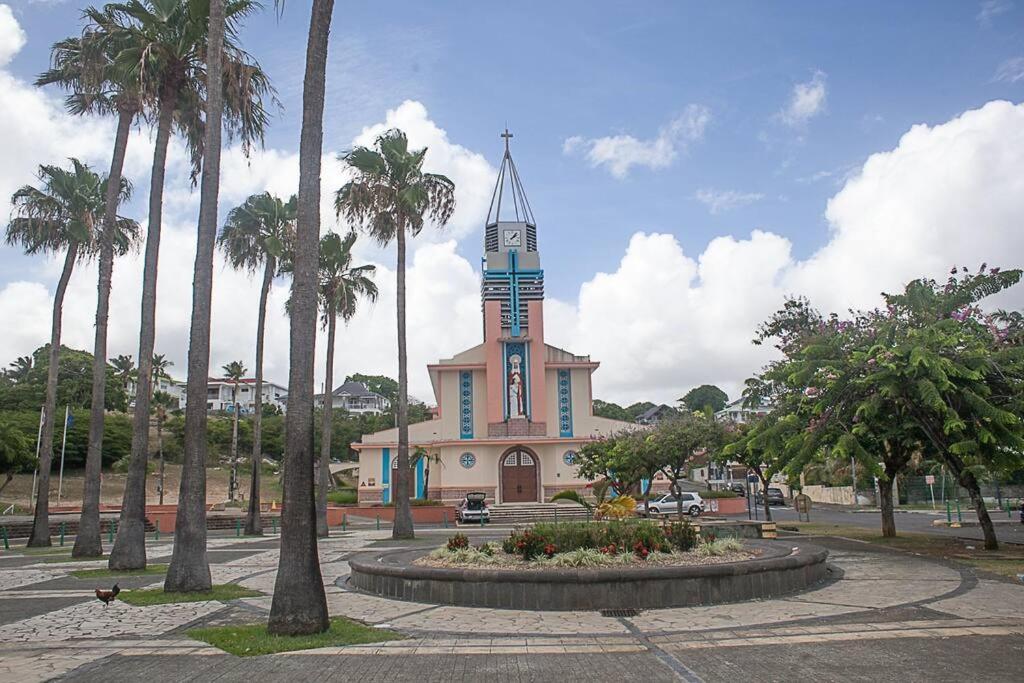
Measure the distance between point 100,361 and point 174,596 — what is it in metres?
10.6

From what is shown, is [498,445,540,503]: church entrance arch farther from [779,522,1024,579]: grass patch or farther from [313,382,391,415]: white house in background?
[313,382,391,415]: white house in background

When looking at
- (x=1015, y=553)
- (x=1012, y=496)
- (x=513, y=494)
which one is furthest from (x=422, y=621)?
(x=1012, y=496)

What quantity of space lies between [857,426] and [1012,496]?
3545 cm

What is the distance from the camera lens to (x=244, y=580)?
15.3 metres

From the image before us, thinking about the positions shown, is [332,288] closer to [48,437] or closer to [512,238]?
[48,437]

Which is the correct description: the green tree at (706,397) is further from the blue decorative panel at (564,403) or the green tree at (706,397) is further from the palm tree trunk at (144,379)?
the palm tree trunk at (144,379)

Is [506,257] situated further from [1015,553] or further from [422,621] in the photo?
[422,621]

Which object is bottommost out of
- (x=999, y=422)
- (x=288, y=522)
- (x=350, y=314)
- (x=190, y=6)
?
(x=288, y=522)

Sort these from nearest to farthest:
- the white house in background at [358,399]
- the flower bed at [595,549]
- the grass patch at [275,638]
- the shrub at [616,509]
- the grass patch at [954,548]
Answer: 1. the grass patch at [275,638]
2. the flower bed at [595,549]
3. the grass patch at [954,548]
4. the shrub at [616,509]
5. the white house in background at [358,399]

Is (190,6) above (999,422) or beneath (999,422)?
above

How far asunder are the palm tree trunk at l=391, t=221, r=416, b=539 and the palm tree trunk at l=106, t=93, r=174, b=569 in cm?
972

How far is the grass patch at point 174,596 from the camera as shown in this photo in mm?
12328

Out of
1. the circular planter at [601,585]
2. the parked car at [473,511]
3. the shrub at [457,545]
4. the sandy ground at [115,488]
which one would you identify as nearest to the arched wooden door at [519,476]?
the parked car at [473,511]

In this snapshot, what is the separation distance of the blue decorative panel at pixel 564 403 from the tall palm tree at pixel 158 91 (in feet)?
93.1
